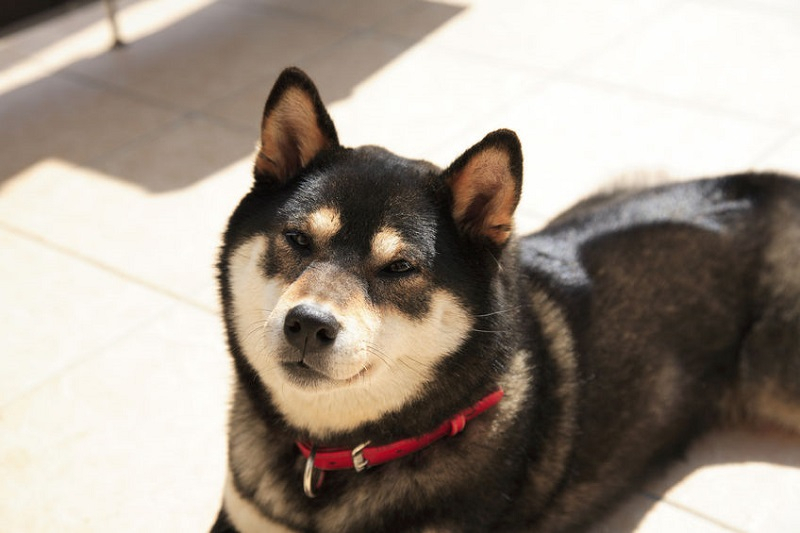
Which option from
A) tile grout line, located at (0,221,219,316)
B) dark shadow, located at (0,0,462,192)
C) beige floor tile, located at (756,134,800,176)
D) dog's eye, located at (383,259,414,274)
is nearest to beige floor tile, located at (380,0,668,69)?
dark shadow, located at (0,0,462,192)

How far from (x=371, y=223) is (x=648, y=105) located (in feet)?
10.9

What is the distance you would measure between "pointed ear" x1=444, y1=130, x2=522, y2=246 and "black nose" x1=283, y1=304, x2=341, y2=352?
1.56 feet

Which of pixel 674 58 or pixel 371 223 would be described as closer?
pixel 371 223

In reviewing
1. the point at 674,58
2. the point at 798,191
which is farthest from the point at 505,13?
the point at 798,191

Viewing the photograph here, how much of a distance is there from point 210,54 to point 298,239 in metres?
3.94

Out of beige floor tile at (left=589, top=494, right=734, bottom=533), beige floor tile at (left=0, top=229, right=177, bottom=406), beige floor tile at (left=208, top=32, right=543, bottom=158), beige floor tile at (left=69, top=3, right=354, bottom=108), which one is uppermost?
beige floor tile at (left=208, top=32, right=543, bottom=158)

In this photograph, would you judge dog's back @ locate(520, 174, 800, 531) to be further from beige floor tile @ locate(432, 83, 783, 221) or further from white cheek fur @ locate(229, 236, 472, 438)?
beige floor tile @ locate(432, 83, 783, 221)

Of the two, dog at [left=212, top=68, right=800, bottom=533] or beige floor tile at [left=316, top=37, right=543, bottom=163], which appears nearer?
dog at [left=212, top=68, right=800, bottom=533]

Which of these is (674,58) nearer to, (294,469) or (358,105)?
(358,105)

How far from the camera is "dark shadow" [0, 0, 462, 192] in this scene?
516cm

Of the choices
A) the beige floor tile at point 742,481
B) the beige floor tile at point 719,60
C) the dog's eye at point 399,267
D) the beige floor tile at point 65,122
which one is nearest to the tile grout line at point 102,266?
the beige floor tile at point 65,122

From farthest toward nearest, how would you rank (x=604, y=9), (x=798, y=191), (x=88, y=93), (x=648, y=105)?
(x=604, y=9), (x=88, y=93), (x=648, y=105), (x=798, y=191)

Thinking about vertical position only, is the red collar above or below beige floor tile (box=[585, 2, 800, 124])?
above

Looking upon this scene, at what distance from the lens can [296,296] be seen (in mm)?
2393
